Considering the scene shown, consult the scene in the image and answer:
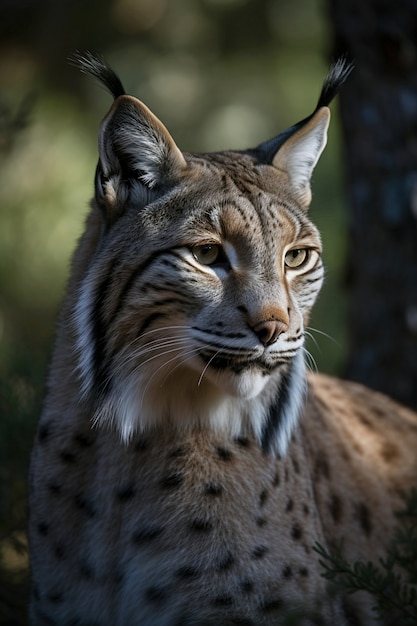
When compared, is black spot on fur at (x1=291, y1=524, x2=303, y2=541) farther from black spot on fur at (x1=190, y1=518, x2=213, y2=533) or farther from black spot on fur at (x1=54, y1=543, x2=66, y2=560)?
black spot on fur at (x1=54, y1=543, x2=66, y2=560)

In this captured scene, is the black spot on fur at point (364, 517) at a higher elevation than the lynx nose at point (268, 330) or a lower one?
lower

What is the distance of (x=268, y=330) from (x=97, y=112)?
446 inches

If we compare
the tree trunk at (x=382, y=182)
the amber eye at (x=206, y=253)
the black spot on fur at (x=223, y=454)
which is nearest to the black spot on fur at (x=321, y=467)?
the black spot on fur at (x=223, y=454)

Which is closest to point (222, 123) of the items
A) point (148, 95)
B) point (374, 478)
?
point (148, 95)

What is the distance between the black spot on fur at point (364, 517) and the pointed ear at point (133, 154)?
6.32 ft

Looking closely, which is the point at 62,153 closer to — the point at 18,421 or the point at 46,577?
the point at 18,421

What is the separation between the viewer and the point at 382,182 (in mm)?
6488

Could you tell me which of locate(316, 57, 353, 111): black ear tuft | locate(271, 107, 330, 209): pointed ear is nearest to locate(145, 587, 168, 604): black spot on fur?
locate(271, 107, 330, 209): pointed ear

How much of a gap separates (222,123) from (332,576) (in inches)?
499

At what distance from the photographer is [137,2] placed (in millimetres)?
14992

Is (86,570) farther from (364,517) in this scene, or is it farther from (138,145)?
(138,145)

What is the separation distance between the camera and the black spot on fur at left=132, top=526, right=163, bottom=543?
13.6 feet

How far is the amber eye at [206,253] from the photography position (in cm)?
389

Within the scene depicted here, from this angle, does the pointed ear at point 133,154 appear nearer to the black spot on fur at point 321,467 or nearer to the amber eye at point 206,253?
the amber eye at point 206,253
